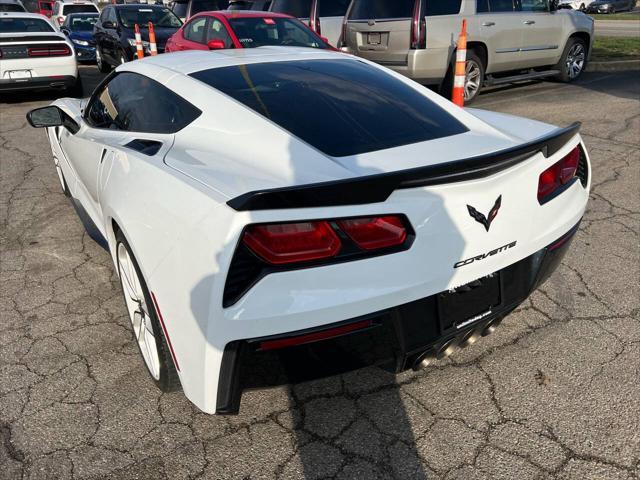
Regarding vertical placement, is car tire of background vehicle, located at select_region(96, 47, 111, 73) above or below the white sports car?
below

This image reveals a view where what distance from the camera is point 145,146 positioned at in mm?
2465

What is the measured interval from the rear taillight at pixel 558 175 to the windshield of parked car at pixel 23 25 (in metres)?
9.17

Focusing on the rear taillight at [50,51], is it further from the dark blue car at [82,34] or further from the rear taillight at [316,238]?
the rear taillight at [316,238]

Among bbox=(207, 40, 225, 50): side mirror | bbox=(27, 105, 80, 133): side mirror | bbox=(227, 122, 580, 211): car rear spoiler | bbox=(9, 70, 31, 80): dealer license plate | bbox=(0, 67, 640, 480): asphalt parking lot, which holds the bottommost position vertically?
bbox=(0, 67, 640, 480): asphalt parking lot

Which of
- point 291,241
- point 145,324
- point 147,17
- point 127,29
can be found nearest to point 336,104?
point 291,241

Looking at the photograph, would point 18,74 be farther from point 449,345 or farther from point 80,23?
point 449,345

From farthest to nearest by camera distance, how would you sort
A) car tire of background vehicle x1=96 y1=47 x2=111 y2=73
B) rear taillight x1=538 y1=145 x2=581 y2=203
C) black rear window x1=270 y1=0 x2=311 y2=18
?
car tire of background vehicle x1=96 y1=47 x2=111 y2=73 < black rear window x1=270 y1=0 x2=311 y2=18 < rear taillight x1=538 y1=145 x2=581 y2=203

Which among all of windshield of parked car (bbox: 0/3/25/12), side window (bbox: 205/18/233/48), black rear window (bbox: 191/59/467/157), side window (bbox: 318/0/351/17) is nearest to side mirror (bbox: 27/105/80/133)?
black rear window (bbox: 191/59/467/157)

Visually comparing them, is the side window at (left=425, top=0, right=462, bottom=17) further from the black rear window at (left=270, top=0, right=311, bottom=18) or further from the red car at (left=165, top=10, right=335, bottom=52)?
the black rear window at (left=270, top=0, right=311, bottom=18)

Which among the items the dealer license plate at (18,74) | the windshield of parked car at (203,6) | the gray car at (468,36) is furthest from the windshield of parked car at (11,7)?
the gray car at (468,36)

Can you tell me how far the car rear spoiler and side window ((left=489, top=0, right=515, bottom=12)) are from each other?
7.08m

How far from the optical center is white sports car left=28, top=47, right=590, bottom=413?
5.46 feet

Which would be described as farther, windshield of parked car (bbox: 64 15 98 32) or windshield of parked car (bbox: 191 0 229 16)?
windshield of parked car (bbox: 64 15 98 32)

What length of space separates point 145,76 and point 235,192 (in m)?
1.59
